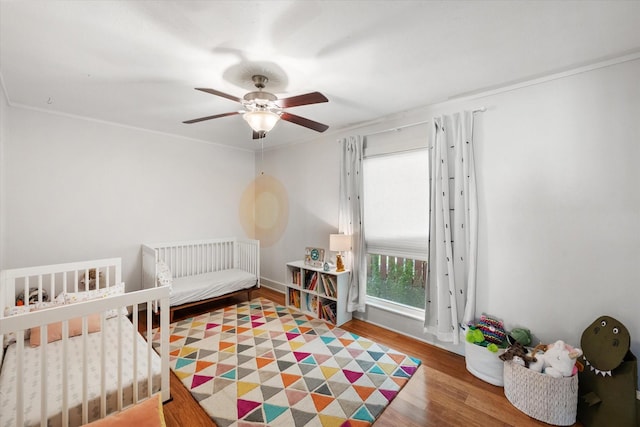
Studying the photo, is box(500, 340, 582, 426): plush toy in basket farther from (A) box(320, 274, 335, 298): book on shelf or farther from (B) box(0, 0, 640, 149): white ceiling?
(B) box(0, 0, 640, 149): white ceiling

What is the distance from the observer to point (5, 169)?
8.50 ft

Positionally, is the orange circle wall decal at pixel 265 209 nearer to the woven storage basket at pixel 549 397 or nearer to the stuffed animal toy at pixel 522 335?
the stuffed animal toy at pixel 522 335

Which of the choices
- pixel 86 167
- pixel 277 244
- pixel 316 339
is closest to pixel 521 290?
pixel 316 339

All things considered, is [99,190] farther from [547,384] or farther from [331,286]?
[547,384]

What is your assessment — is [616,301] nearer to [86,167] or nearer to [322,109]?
[322,109]

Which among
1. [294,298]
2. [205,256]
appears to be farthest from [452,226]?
[205,256]

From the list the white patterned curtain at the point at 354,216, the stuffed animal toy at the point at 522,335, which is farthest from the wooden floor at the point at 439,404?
the white patterned curtain at the point at 354,216

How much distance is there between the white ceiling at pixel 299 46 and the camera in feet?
4.51

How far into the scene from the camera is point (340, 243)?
3.12 m

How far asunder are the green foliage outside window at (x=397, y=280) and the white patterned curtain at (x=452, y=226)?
0.89 feet

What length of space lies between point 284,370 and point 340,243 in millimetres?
1442

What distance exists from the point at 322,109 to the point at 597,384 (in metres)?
3.04

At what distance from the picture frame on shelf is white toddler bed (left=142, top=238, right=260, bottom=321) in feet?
2.58

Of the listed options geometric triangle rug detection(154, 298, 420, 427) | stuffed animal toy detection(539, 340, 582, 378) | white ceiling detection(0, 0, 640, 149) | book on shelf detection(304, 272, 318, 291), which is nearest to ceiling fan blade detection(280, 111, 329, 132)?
white ceiling detection(0, 0, 640, 149)
